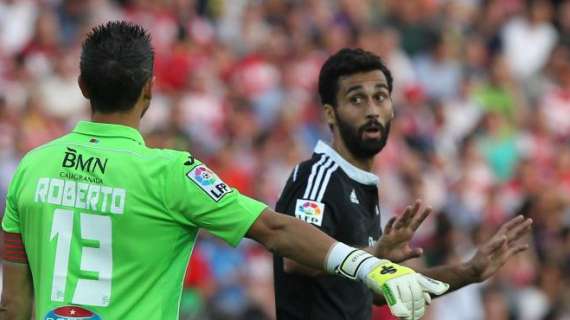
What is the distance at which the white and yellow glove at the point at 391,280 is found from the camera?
4926mm

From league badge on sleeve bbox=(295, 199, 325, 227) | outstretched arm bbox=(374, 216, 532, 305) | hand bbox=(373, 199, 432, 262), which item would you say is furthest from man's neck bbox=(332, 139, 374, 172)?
hand bbox=(373, 199, 432, 262)

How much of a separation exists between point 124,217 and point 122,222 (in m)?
0.02

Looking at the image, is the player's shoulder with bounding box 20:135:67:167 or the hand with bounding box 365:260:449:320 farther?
the player's shoulder with bounding box 20:135:67:167

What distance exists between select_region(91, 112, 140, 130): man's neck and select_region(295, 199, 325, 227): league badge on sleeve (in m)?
1.33

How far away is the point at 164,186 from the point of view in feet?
17.0

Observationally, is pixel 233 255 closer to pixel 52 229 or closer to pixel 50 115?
pixel 50 115

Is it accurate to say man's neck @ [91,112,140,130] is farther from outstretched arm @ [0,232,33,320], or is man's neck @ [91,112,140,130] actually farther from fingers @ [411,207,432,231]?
fingers @ [411,207,432,231]

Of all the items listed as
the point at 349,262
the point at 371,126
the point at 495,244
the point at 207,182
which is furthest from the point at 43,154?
the point at 495,244

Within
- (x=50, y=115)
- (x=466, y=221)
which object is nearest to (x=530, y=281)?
(x=466, y=221)

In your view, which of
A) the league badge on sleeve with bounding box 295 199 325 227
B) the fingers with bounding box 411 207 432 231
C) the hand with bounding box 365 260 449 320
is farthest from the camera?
the league badge on sleeve with bounding box 295 199 325 227

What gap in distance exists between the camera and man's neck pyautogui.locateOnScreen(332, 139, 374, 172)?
7008 mm

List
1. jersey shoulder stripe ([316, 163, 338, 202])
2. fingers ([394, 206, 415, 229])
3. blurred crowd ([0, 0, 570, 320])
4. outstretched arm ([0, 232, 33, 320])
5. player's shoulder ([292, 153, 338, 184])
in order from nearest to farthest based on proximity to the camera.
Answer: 1. outstretched arm ([0, 232, 33, 320])
2. fingers ([394, 206, 415, 229])
3. jersey shoulder stripe ([316, 163, 338, 202])
4. player's shoulder ([292, 153, 338, 184])
5. blurred crowd ([0, 0, 570, 320])

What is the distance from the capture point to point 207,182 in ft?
17.0

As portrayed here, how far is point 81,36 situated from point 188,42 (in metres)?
1.18
